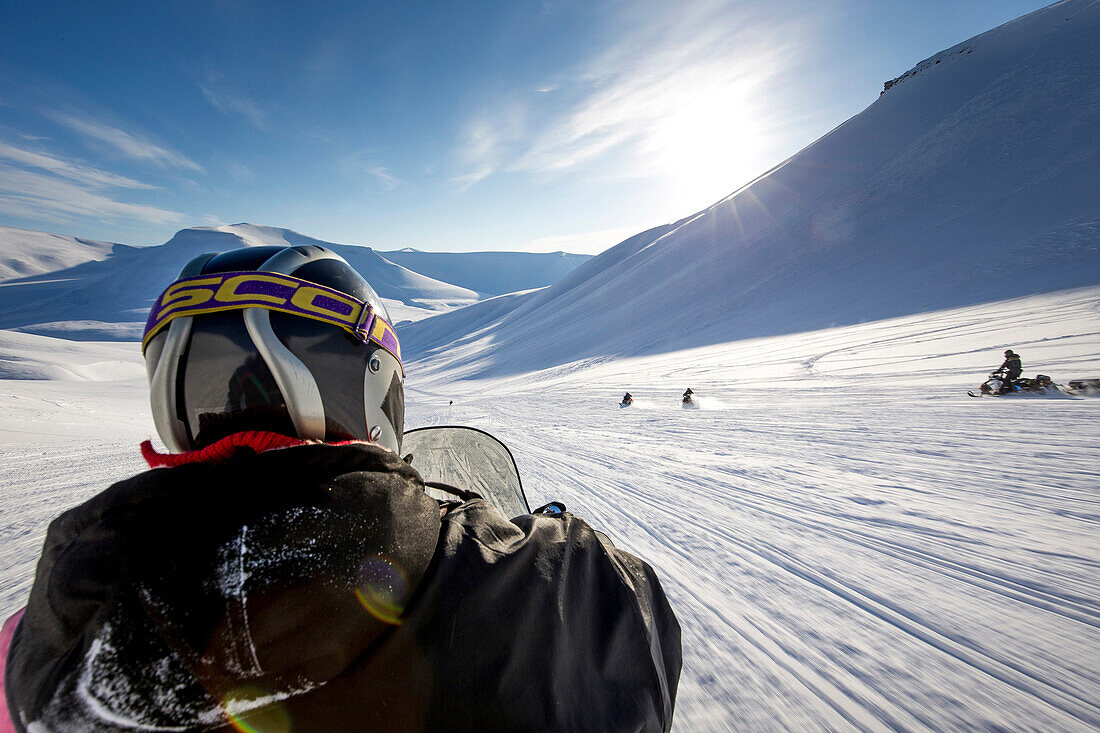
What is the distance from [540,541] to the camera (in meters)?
1.26

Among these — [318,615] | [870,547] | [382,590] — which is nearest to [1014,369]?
[870,547]

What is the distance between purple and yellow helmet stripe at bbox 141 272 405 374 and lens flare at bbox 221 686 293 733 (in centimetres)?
105

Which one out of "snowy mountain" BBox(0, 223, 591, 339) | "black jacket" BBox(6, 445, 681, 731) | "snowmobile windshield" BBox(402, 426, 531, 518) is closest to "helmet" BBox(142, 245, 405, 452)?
"black jacket" BBox(6, 445, 681, 731)

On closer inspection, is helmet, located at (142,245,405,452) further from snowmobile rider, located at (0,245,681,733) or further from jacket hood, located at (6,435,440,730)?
jacket hood, located at (6,435,440,730)

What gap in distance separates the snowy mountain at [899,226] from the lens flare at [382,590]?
919 inches

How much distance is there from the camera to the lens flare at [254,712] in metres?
0.82

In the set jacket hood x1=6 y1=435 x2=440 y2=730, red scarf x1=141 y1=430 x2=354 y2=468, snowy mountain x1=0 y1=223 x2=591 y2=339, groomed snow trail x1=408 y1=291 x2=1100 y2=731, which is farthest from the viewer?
snowy mountain x1=0 y1=223 x2=591 y2=339

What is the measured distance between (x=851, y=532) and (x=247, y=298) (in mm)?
4345

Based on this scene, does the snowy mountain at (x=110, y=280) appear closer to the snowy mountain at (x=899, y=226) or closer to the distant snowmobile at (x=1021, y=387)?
the snowy mountain at (x=899, y=226)

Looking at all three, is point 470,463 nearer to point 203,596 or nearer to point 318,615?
point 318,615

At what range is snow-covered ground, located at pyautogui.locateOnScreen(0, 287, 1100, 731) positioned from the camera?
2.03m

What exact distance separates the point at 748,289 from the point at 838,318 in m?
10.4

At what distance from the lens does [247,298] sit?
137cm

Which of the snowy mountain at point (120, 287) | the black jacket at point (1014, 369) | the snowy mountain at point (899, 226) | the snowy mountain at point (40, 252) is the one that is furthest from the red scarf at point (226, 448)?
the snowy mountain at point (40, 252)
